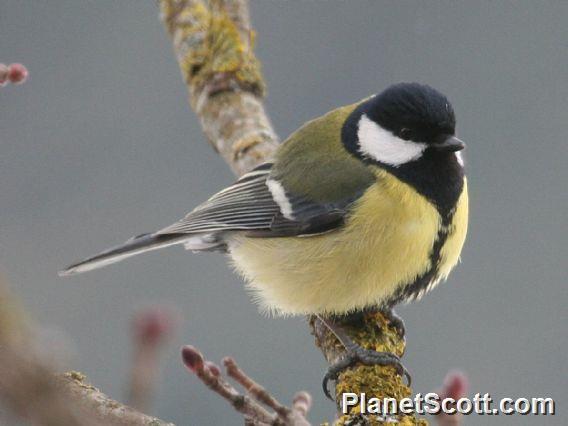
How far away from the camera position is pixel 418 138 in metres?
1.80

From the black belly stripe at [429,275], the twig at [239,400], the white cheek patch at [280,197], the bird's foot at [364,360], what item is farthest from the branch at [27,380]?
the white cheek patch at [280,197]

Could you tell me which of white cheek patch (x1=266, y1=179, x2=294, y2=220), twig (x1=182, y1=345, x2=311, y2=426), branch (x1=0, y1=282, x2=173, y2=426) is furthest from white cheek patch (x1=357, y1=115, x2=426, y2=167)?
branch (x1=0, y1=282, x2=173, y2=426)

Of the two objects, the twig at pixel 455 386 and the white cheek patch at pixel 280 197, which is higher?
the white cheek patch at pixel 280 197

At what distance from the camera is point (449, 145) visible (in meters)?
1.77

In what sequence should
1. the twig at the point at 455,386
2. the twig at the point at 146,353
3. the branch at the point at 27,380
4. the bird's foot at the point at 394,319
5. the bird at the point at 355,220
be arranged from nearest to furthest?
1. the branch at the point at 27,380
2. the twig at the point at 146,353
3. the twig at the point at 455,386
4. the bird at the point at 355,220
5. the bird's foot at the point at 394,319

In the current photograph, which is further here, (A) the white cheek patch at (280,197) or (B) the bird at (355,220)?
(A) the white cheek patch at (280,197)

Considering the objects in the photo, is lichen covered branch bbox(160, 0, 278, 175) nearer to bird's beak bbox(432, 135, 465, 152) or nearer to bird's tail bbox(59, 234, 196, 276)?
bird's tail bbox(59, 234, 196, 276)

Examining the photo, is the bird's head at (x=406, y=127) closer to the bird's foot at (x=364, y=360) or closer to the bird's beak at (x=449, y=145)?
the bird's beak at (x=449, y=145)

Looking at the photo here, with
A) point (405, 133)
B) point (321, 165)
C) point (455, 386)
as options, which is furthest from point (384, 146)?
point (455, 386)

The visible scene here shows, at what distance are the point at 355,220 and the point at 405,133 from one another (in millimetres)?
226

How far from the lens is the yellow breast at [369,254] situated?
173 cm

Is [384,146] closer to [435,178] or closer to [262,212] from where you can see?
[435,178]

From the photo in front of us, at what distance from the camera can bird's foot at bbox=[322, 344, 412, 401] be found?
5.34 feet

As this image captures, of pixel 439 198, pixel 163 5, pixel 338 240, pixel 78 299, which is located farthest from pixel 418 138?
pixel 78 299
